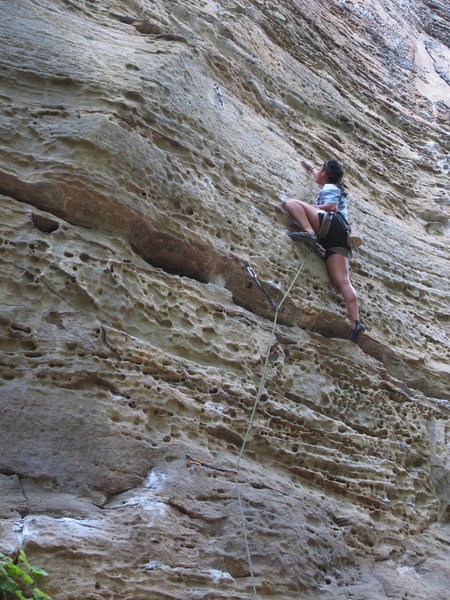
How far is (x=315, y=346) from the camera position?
18.1ft

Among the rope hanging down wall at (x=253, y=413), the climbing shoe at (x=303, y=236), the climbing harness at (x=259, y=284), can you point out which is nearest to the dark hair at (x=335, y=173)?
the climbing shoe at (x=303, y=236)

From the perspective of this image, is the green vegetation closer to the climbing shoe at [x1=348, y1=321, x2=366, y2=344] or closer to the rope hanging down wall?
the rope hanging down wall

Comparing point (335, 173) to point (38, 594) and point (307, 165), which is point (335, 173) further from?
point (38, 594)

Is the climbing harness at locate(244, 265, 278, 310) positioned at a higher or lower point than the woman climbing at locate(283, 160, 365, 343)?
lower

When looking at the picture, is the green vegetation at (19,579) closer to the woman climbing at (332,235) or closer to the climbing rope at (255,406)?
the climbing rope at (255,406)

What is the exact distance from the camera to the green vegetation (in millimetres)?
2785

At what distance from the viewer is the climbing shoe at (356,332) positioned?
5.77m

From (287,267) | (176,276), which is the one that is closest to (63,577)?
(176,276)

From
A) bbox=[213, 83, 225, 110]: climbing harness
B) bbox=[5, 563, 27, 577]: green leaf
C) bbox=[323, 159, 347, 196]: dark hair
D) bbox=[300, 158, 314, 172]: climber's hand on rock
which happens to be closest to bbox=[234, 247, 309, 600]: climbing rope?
bbox=[323, 159, 347, 196]: dark hair

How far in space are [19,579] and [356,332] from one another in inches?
147

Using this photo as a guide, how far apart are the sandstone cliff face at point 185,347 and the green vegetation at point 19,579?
8cm

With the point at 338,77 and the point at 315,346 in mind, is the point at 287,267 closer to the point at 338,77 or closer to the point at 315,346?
the point at 315,346

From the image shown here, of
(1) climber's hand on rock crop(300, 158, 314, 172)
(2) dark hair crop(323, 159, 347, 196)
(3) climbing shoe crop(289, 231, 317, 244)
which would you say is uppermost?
(2) dark hair crop(323, 159, 347, 196)

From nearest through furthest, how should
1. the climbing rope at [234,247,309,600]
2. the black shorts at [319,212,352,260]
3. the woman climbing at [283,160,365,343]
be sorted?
the climbing rope at [234,247,309,600] → the woman climbing at [283,160,365,343] → the black shorts at [319,212,352,260]
